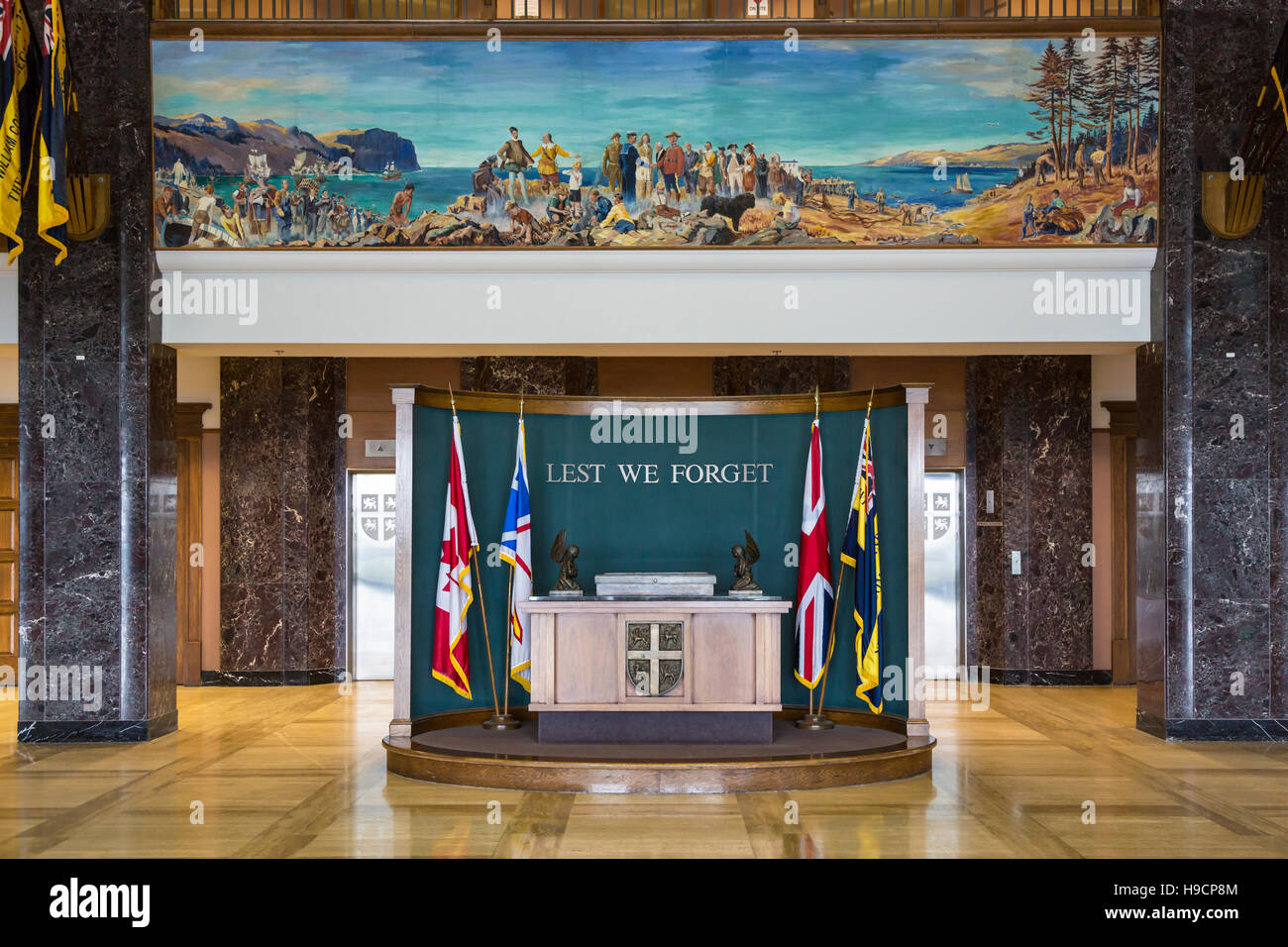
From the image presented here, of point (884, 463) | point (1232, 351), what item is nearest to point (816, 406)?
point (884, 463)

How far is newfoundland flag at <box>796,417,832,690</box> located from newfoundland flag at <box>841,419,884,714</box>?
209 mm

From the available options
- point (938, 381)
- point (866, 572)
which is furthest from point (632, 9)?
point (866, 572)

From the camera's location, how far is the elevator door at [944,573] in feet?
44.4

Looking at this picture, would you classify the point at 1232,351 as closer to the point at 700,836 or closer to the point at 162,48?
the point at 700,836

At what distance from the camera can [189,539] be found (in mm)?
13438

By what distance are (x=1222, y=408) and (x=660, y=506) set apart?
15.1ft

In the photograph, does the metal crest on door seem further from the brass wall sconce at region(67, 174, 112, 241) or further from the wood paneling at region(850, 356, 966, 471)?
the wood paneling at region(850, 356, 966, 471)

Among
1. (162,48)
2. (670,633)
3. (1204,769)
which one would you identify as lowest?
(1204,769)

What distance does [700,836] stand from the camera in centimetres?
639

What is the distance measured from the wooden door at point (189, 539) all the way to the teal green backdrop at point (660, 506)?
5.33 m

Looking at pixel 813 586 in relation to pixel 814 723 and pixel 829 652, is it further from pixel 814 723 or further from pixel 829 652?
pixel 814 723

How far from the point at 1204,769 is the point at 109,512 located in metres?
8.48

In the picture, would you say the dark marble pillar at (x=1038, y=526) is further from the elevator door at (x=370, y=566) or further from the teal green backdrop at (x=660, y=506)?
the elevator door at (x=370, y=566)

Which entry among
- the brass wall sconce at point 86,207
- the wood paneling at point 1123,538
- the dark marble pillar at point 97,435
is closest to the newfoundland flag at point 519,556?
the dark marble pillar at point 97,435
